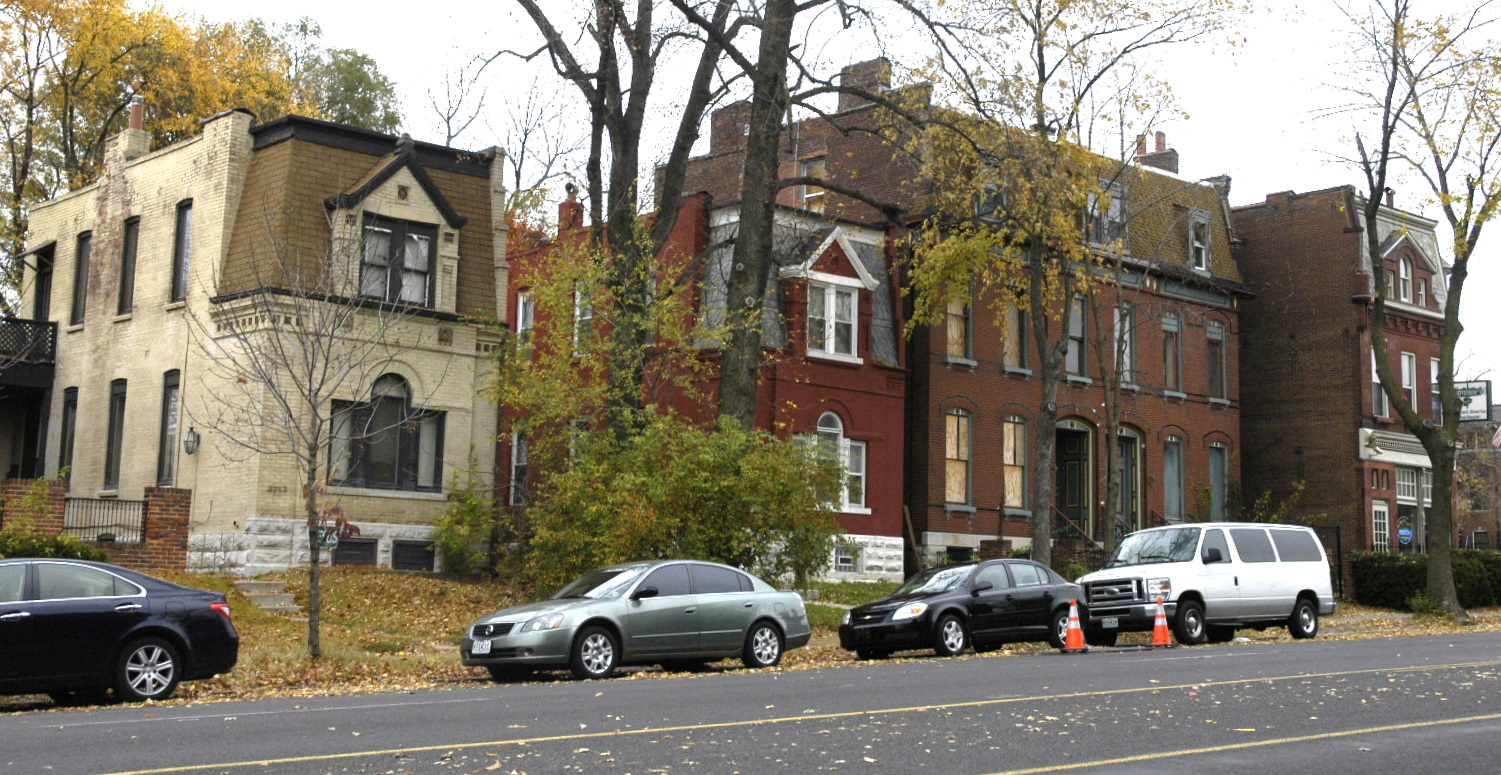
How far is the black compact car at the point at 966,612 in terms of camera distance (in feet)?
68.2

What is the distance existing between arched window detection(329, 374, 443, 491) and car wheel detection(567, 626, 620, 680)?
1105cm

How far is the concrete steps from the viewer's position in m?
23.7

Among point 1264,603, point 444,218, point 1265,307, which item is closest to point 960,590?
point 1264,603

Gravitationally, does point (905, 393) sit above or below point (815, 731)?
above

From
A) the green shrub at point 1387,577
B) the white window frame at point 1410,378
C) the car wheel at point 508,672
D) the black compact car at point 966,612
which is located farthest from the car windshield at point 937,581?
the white window frame at point 1410,378

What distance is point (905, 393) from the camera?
118 feet

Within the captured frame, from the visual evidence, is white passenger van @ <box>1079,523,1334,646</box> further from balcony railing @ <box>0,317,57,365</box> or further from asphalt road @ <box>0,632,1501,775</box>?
balcony railing @ <box>0,317,57,365</box>

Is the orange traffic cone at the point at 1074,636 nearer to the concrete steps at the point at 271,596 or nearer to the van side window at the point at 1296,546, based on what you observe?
the van side window at the point at 1296,546

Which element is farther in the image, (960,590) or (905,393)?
(905,393)

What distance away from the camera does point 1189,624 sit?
23266 mm

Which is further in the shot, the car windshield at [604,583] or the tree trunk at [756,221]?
the tree trunk at [756,221]

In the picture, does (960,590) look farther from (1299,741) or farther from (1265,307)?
(1265,307)

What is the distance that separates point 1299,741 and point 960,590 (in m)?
10.8

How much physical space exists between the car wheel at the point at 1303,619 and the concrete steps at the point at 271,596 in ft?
53.6
